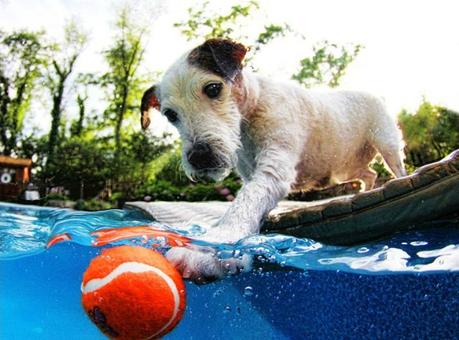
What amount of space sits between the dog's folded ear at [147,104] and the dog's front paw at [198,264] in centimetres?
84

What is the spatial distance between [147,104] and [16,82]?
0.90 m

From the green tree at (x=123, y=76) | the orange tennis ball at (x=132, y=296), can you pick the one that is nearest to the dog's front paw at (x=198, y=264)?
the orange tennis ball at (x=132, y=296)

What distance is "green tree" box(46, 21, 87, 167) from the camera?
8.60 ft

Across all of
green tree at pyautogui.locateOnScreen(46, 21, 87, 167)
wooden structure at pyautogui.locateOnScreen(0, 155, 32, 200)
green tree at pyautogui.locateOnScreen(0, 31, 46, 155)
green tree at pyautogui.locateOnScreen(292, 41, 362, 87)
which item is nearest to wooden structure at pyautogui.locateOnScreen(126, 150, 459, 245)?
green tree at pyautogui.locateOnScreen(292, 41, 362, 87)

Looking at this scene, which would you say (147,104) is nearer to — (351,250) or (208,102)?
(208,102)

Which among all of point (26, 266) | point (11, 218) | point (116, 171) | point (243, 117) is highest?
point (243, 117)

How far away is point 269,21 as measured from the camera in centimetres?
262

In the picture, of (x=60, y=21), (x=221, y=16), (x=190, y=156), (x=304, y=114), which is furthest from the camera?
(x=60, y=21)

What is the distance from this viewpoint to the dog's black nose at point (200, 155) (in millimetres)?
1954

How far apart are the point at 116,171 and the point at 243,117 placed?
79 centimetres

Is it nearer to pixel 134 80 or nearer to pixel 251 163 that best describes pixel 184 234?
pixel 251 163

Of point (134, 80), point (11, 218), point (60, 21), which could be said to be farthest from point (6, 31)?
point (11, 218)

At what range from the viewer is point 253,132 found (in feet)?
7.30

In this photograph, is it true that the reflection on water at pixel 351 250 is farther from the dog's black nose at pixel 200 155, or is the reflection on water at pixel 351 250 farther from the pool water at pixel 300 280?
the dog's black nose at pixel 200 155
